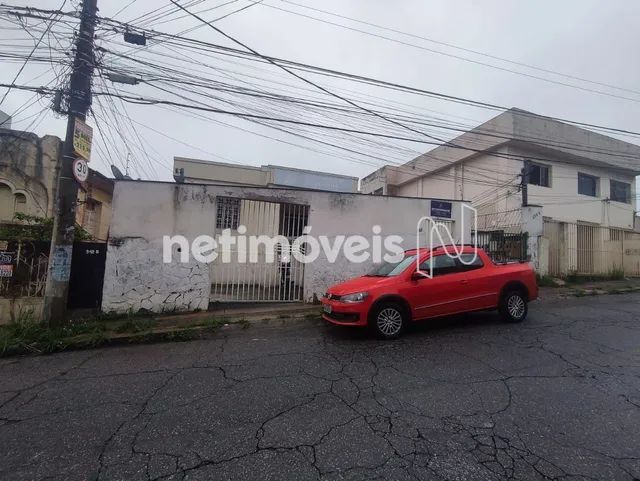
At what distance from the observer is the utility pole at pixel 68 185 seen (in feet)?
20.8

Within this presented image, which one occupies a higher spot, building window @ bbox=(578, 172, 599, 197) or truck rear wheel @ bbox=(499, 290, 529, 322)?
building window @ bbox=(578, 172, 599, 197)

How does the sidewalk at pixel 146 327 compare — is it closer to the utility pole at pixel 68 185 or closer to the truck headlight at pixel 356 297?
the utility pole at pixel 68 185

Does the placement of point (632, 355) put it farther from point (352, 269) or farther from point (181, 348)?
point (181, 348)

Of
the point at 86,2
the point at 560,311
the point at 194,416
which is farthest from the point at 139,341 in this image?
the point at 560,311

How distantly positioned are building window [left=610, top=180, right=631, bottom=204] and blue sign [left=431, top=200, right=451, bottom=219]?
1582 cm

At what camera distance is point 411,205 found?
936 cm

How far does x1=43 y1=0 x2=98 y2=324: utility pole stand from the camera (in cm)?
634

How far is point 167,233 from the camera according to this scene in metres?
7.93

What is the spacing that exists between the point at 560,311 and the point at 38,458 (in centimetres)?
926

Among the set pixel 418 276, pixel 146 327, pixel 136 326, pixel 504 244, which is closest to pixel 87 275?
pixel 136 326

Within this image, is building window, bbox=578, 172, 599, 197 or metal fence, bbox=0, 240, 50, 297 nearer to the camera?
metal fence, bbox=0, 240, 50, 297

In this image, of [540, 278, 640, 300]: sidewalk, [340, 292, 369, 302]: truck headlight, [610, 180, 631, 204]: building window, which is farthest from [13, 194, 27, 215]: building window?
[610, 180, 631, 204]: building window

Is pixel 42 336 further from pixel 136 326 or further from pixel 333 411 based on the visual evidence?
pixel 333 411

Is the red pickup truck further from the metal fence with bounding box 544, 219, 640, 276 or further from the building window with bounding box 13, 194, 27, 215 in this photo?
the building window with bounding box 13, 194, 27, 215
